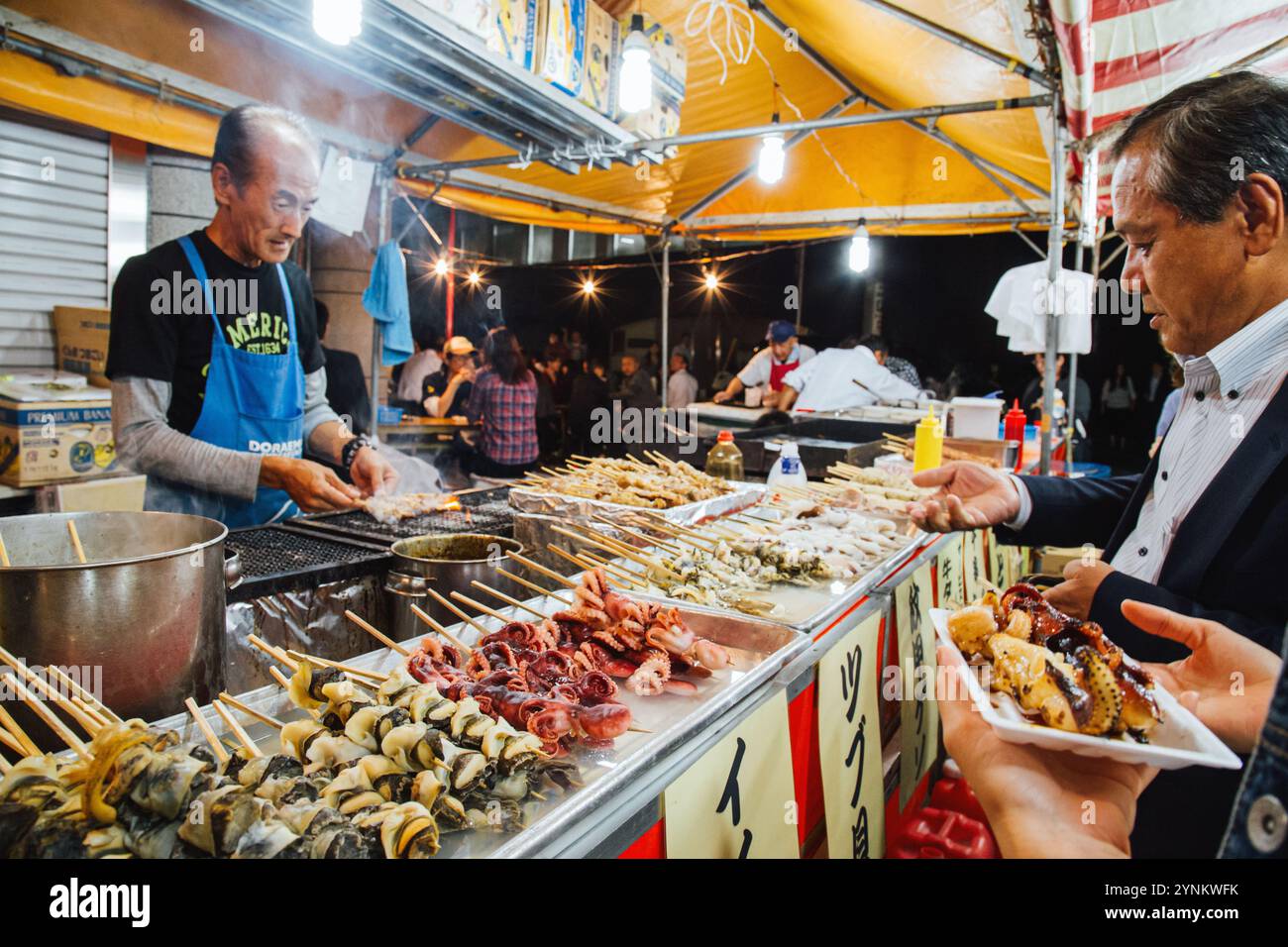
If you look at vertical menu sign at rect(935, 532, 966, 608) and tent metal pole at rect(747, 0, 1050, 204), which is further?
tent metal pole at rect(747, 0, 1050, 204)

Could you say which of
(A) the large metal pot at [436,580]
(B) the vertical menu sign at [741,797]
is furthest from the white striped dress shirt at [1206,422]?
(A) the large metal pot at [436,580]

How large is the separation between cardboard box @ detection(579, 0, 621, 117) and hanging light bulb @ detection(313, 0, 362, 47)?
2.00m

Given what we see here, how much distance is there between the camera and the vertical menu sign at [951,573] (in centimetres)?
349

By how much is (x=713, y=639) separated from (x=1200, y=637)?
117 cm

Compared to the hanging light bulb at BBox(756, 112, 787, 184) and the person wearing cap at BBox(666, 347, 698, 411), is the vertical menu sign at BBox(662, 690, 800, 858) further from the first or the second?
the person wearing cap at BBox(666, 347, 698, 411)

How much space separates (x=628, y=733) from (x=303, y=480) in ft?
5.96

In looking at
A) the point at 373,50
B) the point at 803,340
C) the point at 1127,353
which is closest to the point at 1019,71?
the point at 373,50

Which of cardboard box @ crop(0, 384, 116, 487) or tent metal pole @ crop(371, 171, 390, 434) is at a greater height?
tent metal pole @ crop(371, 171, 390, 434)

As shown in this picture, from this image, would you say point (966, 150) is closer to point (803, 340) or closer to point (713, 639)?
point (713, 639)

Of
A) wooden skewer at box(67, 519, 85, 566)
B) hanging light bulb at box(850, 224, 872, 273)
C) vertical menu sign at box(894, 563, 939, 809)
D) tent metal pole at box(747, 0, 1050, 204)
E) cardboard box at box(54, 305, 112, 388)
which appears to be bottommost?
vertical menu sign at box(894, 563, 939, 809)

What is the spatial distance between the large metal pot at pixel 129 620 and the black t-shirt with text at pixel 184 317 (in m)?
1.22

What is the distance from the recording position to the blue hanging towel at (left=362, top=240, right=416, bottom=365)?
6.96m

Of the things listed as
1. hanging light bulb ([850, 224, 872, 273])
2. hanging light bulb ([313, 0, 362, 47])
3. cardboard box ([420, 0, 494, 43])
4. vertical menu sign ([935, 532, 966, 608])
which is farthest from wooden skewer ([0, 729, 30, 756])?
hanging light bulb ([850, 224, 872, 273])

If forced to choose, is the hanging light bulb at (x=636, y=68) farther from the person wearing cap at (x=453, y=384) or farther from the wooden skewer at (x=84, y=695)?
the person wearing cap at (x=453, y=384)
